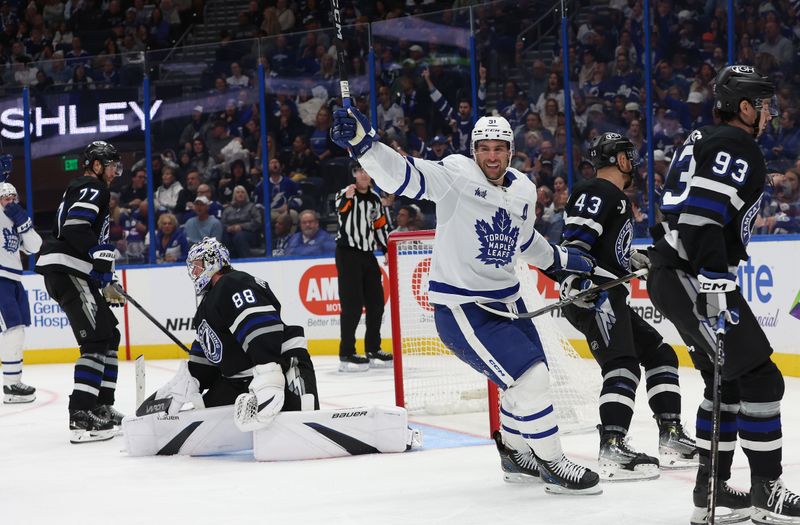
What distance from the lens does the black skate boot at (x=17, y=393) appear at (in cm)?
722

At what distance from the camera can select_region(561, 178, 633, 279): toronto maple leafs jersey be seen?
413 centimetres

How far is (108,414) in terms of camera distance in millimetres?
5633

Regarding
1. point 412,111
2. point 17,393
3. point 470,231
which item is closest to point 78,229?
point 17,393

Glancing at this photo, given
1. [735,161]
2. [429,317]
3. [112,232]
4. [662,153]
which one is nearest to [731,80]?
[735,161]

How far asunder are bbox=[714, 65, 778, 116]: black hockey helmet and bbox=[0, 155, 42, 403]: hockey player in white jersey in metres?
5.13

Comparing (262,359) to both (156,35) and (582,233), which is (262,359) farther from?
(156,35)

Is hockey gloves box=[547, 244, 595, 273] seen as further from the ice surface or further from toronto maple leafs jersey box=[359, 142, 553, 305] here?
the ice surface

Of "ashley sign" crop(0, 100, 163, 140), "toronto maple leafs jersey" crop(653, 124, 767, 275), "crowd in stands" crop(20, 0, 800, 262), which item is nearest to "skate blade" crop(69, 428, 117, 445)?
"toronto maple leafs jersey" crop(653, 124, 767, 275)

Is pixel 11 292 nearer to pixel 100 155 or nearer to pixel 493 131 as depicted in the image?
pixel 100 155

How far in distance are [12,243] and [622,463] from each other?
15.2ft

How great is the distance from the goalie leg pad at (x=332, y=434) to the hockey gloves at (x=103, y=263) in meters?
1.30

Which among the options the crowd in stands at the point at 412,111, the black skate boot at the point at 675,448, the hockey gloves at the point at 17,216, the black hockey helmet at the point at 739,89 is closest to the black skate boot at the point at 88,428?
the hockey gloves at the point at 17,216

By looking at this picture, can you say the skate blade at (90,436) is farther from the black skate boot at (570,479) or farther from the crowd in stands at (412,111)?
the crowd in stands at (412,111)

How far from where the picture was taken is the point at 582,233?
415cm
